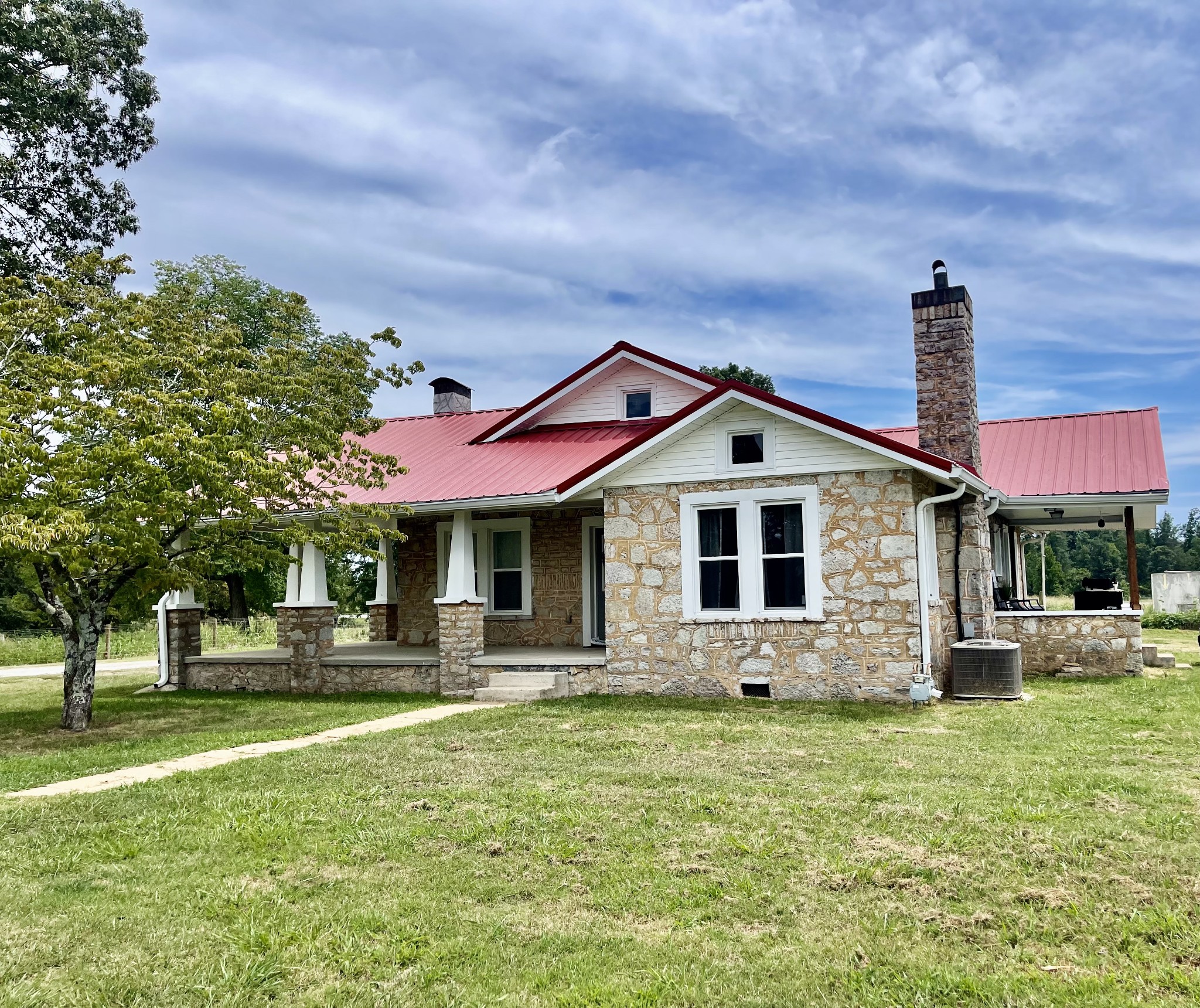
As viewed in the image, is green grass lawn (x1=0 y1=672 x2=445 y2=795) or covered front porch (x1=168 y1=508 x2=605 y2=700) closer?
green grass lawn (x1=0 y1=672 x2=445 y2=795)

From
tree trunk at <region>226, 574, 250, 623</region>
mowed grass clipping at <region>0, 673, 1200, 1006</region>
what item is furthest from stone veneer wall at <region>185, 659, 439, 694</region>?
tree trunk at <region>226, 574, 250, 623</region>

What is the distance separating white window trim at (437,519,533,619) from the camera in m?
15.7

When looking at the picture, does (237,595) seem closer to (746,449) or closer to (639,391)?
(639,391)

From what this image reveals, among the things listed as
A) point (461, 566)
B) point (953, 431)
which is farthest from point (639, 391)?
point (953, 431)

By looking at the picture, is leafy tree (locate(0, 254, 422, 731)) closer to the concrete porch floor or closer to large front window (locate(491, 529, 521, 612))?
the concrete porch floor

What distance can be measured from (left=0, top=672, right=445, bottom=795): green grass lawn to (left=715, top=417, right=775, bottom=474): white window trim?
4947 mm

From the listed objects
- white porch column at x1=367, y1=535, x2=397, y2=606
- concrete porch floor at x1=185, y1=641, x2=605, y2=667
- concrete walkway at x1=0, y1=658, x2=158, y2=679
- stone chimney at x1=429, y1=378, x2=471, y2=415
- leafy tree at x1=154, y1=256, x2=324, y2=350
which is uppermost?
leafy tree at x1=154, y1=256, x2=324, y2=350

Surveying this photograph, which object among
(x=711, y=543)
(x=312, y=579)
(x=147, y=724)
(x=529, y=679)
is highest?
(x=711, y=543)

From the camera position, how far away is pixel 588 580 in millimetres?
15336

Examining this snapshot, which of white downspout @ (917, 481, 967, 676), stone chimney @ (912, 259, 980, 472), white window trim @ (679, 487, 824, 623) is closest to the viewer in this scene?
white downspout @ (917, 481, 967, 676)

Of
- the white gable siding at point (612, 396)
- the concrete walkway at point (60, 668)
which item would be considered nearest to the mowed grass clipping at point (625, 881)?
the white gable siding at point (612, 396)

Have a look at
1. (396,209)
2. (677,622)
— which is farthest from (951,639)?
(396,209)

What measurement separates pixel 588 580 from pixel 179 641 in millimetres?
6882

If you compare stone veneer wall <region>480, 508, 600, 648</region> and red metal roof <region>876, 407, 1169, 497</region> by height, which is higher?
red metal roof <region>876, 407, 1169, 497</region>
